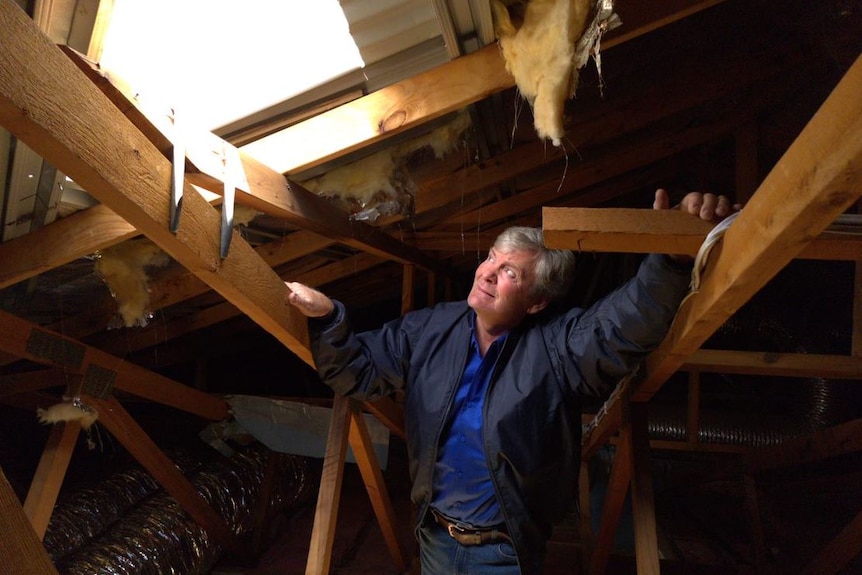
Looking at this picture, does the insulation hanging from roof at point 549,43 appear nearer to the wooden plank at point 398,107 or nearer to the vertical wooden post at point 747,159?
the wooden plank at point 398,107

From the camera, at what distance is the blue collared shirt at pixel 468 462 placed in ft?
4.76

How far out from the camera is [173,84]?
1230 millimetres

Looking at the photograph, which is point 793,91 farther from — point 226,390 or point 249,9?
point 226,390

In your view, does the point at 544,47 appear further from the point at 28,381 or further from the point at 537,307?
the point at 28,381

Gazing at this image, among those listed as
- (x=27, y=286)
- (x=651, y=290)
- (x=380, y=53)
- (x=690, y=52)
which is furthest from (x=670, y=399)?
(x=27, y=286)

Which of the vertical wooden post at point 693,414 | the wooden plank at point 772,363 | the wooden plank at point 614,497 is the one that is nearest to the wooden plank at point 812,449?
the wooden plank at point 772,363

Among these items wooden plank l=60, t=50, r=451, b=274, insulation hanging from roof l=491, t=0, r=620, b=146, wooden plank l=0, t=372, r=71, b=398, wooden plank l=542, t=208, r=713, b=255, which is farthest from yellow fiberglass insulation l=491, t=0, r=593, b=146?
wooden plank l=0, t=372, r=71, b=398

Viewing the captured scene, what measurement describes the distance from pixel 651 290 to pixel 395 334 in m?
0.84

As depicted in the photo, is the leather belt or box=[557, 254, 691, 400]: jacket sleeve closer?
box=[557, 254, 691, 400]: jacket sleeve

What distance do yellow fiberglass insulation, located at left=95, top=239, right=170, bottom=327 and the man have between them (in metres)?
0.76

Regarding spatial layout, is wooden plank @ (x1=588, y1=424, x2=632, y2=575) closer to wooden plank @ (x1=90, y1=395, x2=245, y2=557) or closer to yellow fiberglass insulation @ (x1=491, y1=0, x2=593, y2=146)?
yellow fiberglass insulation @ (x1=491, y1=0, x2=593, y2=146)

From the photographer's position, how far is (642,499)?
1535 mm

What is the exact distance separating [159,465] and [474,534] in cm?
145

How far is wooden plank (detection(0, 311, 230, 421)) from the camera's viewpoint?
165 cm
